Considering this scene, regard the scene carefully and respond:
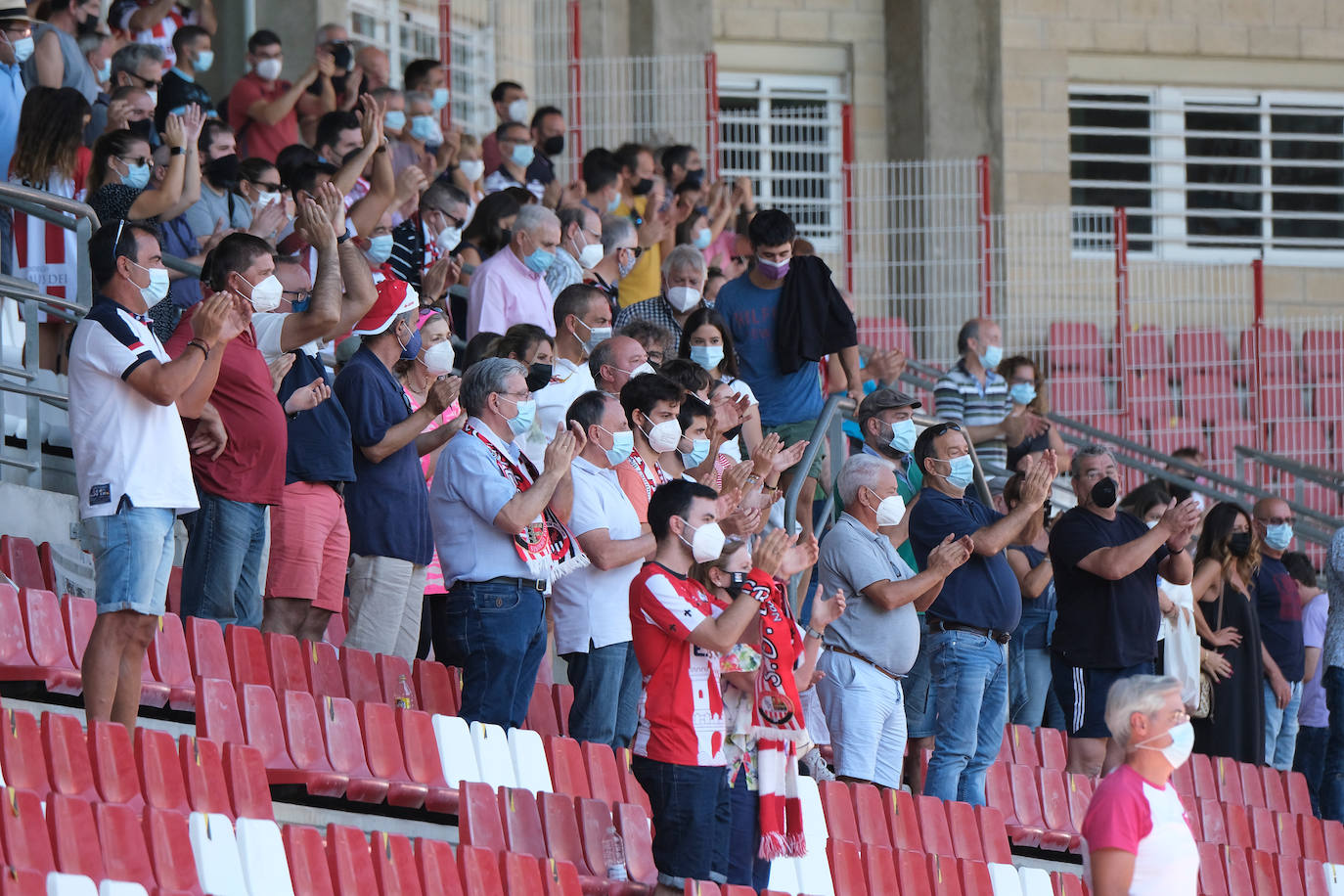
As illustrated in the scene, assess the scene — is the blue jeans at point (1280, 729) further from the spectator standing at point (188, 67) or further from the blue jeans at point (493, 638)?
the spectator standing at point (188, 67)

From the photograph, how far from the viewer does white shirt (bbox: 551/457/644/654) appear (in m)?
6.75

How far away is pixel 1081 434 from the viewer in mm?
13805

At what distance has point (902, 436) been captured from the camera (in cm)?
815

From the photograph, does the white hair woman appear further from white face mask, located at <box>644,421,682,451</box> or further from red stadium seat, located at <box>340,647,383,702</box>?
red stadium seat, located at <box>340,647,383,702</box>

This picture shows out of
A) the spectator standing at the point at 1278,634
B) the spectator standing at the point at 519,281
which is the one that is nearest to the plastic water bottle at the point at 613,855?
the spectator standing at the point at 519,281

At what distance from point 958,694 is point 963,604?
1.07 ft

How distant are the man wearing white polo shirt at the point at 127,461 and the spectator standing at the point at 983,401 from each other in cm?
538

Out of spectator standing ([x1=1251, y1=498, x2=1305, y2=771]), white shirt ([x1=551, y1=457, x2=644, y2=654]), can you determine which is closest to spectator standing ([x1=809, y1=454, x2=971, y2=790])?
white shirt ([x1=551, y1=457, x2=644, y2=654])

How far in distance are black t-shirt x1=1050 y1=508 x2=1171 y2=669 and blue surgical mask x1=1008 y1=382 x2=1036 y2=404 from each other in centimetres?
259

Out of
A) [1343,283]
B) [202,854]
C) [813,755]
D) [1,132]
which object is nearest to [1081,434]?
[1343,283]

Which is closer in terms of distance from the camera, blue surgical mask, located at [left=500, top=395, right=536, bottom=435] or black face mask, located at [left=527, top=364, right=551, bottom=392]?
blue surgical mask, located at [left=500, top=395, right=536, bottom=435]

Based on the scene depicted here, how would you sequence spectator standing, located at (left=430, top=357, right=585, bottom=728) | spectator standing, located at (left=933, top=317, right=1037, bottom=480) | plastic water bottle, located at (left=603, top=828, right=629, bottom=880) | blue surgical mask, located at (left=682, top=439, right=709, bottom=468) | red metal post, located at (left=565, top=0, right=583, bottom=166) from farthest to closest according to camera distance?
red metal post, located at (left=565, top=0, right=583, bottom=166) → spectator standing, located at (left=933, top=317, right=1037, bottom=480) → blue surgical mask, located at (left=682, top=439, right=709, bottom=468) → spectator standing, located at (left=430, top=357, right=585, bottom=728) → plastic water bottle, located at (left=603, top=828, right=629, bottom=880)

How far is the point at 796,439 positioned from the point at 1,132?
3522mm

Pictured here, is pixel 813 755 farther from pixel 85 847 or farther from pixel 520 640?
pixel 85 847
